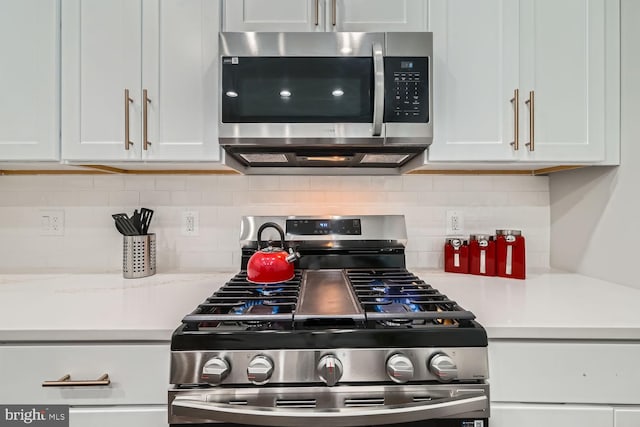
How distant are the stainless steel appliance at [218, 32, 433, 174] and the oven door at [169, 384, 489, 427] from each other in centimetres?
80

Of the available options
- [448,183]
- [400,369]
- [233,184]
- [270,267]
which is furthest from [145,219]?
[448,183]

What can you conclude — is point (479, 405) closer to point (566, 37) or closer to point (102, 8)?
point (566, 37)

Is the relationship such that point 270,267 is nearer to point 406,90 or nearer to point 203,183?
point 203,183

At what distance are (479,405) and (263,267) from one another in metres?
0.80

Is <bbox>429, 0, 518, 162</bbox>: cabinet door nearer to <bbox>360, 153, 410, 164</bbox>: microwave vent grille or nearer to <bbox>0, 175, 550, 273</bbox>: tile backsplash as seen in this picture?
<bbox>360, 153, 410, 164</bbox>: microwave vent grille

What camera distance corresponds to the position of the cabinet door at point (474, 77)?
52.3 inches

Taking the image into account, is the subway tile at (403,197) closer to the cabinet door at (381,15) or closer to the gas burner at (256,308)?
the cabinet door at (381,15)

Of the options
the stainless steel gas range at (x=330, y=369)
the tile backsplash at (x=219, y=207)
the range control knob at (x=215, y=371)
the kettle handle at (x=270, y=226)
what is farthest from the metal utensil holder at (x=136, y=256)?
the range control knob at (x=215, y=371)

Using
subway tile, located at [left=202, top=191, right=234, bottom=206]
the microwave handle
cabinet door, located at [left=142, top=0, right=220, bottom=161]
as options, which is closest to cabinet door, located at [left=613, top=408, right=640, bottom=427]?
the microwave handle

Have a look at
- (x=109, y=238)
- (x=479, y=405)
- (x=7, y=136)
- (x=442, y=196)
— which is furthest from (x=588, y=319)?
(x=7, y=136)

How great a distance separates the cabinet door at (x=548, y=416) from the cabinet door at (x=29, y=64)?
5.82 feet

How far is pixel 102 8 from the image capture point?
131cm

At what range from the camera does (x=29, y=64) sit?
4.30 ft

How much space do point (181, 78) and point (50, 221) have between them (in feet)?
3.28
